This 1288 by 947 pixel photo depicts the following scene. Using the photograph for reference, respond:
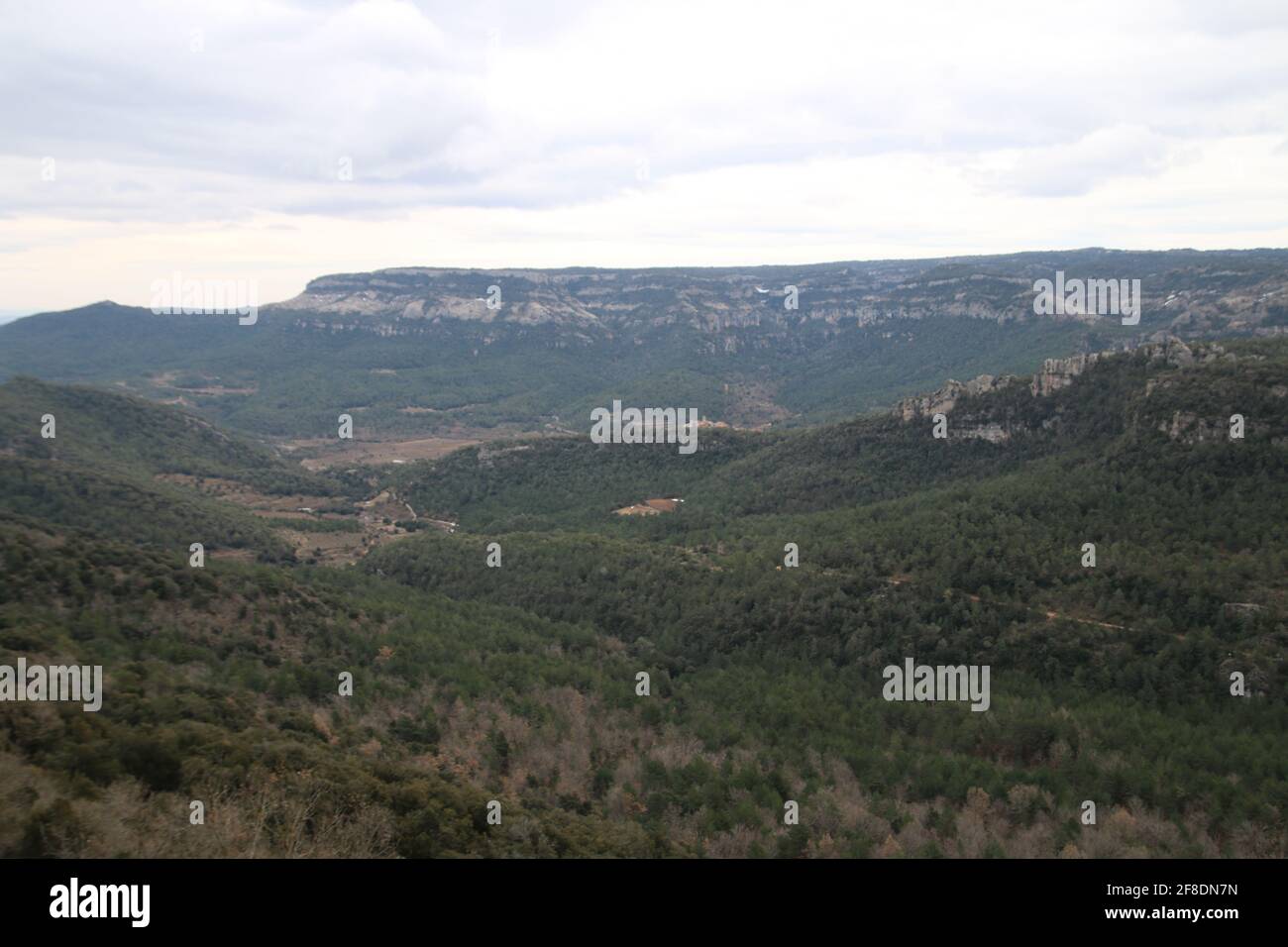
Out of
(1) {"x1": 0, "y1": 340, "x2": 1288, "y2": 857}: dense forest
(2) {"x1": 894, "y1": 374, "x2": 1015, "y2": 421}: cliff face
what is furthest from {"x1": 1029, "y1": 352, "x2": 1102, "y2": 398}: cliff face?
(2) {"x1": 894, "y1": 374, "x2": 1015, "y2": 421}: cliff face

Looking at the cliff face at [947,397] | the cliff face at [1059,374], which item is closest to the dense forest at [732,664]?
the cliff face at [1059,374]

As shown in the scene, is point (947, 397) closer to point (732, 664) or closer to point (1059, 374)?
point (1059, 374)

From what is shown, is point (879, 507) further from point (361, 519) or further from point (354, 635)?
point (361, 519)

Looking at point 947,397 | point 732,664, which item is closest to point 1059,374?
point 947,397

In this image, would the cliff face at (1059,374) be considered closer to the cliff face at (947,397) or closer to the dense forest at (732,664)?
the dense forest at (732,664)

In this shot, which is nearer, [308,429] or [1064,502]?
[1064,502]

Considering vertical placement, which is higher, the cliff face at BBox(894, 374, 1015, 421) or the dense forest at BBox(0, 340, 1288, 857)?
the cliff face at BBox(894, 374, 1015, 421)

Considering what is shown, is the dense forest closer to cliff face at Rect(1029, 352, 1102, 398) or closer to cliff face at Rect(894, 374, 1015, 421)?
cliff face at Rect(1029, 352, 1102, 398)
